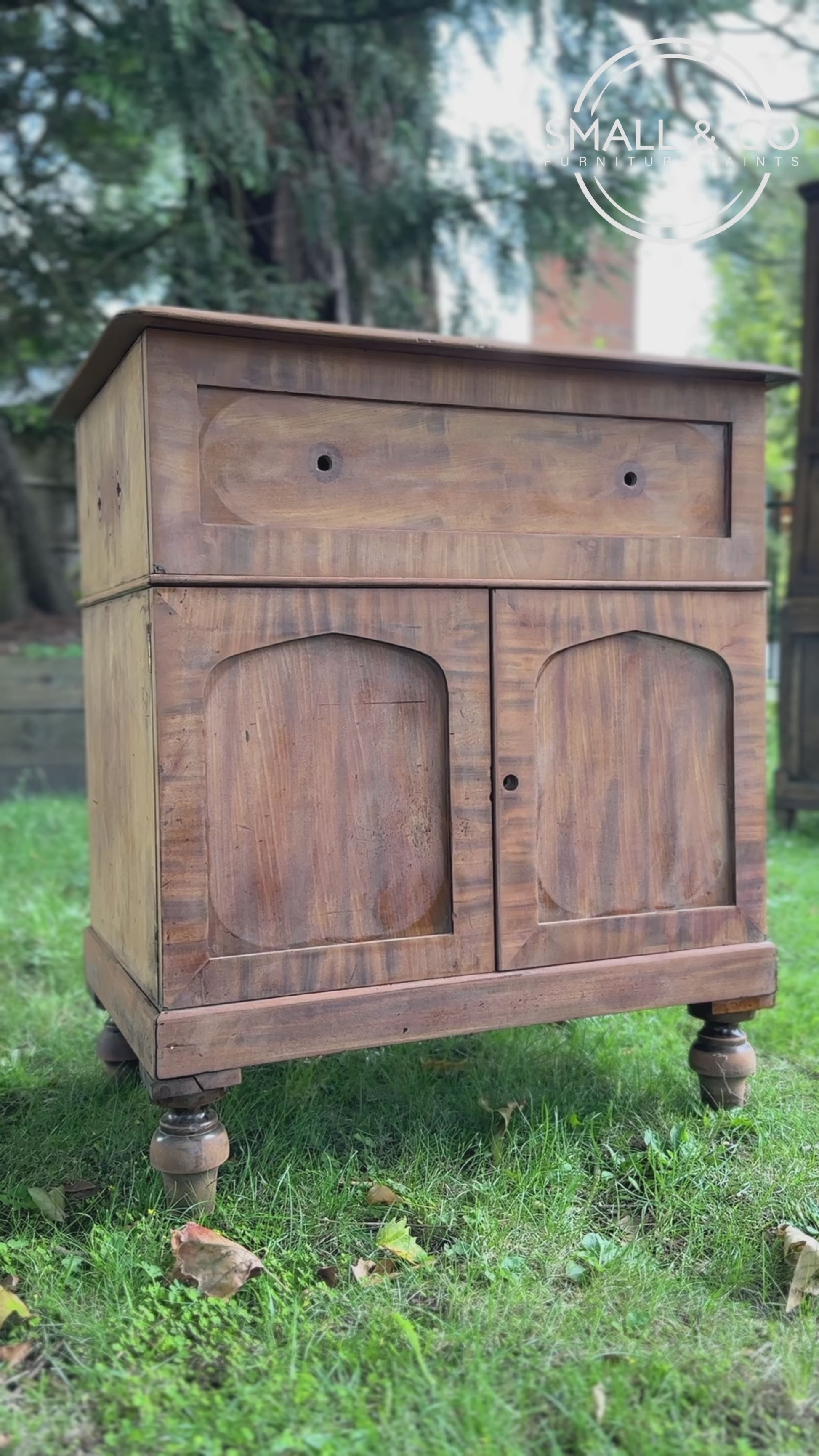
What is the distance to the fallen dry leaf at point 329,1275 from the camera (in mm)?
1576

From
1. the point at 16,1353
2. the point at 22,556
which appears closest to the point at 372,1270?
the point at 16,1353

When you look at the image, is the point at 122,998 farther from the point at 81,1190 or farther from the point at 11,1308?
the point at 11,1308

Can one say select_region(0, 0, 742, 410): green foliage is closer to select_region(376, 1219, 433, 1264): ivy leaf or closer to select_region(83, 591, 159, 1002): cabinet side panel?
select_region(83, 591, 159, 1002): cabinet side panel

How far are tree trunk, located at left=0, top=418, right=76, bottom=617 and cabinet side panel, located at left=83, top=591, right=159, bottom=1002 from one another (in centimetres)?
472

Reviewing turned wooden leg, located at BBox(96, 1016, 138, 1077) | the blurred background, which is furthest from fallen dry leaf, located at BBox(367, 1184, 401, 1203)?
the blurred background

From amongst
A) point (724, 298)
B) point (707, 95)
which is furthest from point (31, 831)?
point (724, 298)

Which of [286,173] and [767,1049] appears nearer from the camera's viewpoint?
[767,1049]

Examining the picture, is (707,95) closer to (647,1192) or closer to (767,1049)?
(767,1049)

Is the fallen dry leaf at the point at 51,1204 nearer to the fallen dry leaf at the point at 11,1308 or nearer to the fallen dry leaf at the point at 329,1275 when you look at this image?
the fallen dry leaf at the point at 11,1308

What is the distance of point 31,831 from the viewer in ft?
15.0

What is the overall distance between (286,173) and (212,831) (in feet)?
14.0

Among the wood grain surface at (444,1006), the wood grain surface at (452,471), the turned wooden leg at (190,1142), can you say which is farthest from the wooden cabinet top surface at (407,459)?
the turned wooden leg at (190,1142)

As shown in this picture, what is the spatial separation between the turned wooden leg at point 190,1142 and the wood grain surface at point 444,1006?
0.03 m

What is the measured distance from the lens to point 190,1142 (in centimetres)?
170
